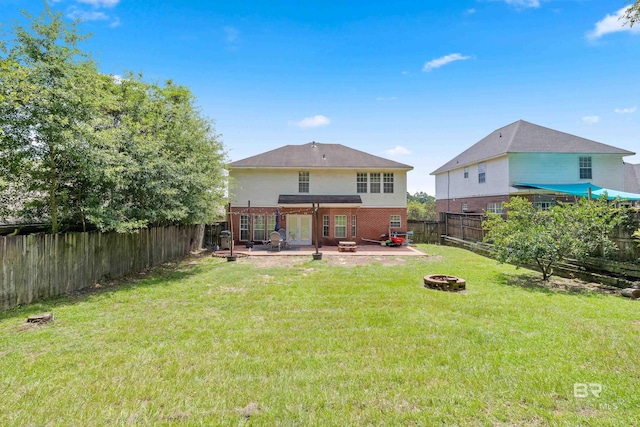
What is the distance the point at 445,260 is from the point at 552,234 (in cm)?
501

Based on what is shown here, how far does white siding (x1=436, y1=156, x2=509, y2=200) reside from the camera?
20.6 meters

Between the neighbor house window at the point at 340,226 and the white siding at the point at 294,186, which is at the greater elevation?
the white siding at the point at 294,186

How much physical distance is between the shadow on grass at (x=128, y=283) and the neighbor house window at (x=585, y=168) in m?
23.5

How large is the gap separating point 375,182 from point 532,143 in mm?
11014

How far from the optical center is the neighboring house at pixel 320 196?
19.8 meters

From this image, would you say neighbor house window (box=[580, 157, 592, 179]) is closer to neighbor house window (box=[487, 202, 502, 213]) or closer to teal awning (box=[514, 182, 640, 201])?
teal awning (box=[514, 182, 640, 201])

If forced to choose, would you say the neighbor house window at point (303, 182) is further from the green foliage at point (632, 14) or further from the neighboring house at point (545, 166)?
the green foliage at point (632, 14)

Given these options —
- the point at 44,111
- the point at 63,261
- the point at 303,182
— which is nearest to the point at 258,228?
the point at 303,182

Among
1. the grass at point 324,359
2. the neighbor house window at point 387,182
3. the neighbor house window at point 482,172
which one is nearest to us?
the grass at point 324,359

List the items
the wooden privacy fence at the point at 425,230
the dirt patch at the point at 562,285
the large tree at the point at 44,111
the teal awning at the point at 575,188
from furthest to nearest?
the wooden privacy fence at the point at 425,230
the teal awning at the point at 575,188
the dirt patch at the point at 562,285
the large tree at the point at 44,111

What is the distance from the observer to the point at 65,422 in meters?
3.02

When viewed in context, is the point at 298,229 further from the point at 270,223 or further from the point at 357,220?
the point at 357,220

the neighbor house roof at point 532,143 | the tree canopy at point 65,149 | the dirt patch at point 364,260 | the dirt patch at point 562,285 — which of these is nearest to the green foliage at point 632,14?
the dirt patch at point 562,285

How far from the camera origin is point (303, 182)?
20.4m
